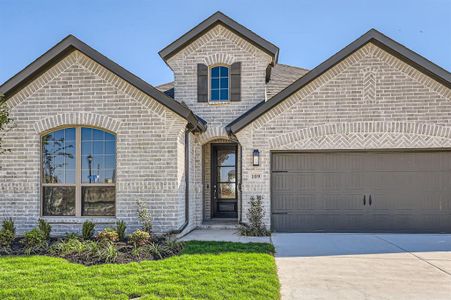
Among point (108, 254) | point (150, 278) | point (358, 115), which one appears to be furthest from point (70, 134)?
point (358, 115)

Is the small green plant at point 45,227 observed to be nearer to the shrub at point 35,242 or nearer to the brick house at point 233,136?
the shrub at point 35,242

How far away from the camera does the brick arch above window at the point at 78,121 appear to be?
32.7 ft

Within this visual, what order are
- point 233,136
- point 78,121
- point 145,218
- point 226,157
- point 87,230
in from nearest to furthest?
point 87,230 < point 145,218 < point 78,121 < point 233,136 < point 226,157

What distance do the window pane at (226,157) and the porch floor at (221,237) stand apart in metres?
2.82

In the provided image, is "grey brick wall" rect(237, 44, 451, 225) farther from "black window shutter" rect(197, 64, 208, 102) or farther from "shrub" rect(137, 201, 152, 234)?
"shrub" rect(137, 201, 152, 234)

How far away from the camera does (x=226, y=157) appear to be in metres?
13.5

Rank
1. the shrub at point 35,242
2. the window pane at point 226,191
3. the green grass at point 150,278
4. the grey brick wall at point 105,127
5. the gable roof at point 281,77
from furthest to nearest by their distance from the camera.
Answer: the gable roof at point 281,77 < the window pane at point 226,191 < the grey brick wall at point 105,127 < the shrub at point 35,242 < the green grass at point 150,278

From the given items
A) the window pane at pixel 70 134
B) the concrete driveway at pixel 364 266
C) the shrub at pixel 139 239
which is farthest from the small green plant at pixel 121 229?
the concrete driveway at pixel 364 266

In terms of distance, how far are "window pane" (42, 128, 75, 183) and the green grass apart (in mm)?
3128

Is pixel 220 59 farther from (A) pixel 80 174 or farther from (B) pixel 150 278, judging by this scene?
(B) pixel 150 278

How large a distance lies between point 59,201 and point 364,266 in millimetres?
7746

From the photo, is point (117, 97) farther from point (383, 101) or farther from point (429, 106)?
point (429, 106)

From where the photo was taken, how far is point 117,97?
10.0 metres

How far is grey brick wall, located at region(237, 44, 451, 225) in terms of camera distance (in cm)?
1080
